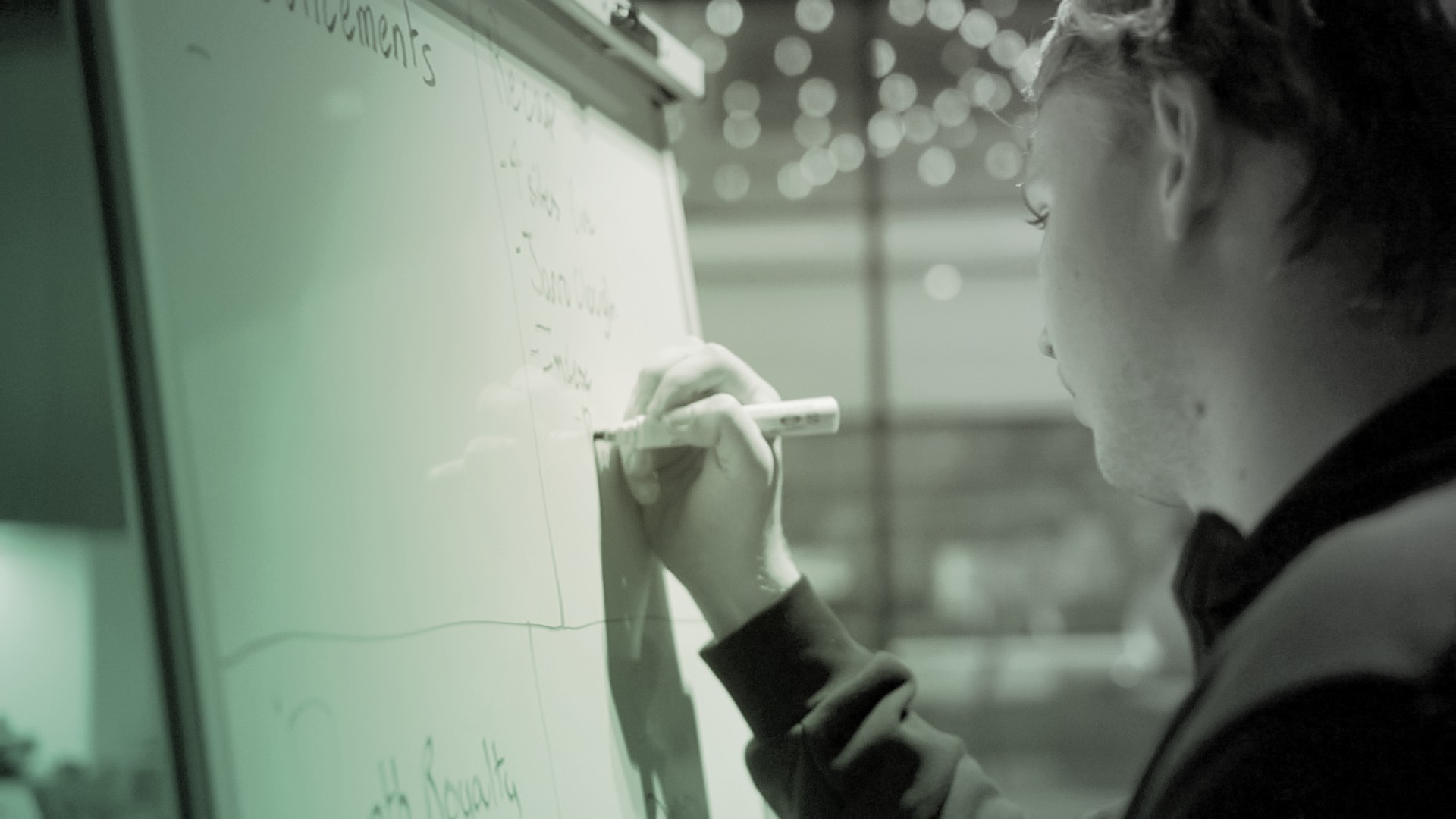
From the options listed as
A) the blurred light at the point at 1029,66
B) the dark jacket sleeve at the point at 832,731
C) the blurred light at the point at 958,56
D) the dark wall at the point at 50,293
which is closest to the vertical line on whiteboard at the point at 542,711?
the dark jacket sleeve at the point at 832,731

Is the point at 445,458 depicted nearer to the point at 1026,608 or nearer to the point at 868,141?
the point at 868,141

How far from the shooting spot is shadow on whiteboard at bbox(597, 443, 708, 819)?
0.79m

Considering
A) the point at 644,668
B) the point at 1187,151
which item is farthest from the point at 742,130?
the point at 1187,151

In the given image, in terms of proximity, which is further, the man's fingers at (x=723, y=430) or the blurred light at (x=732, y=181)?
the blurred light at (x=732, y=181)

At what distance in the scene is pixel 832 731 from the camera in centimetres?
79

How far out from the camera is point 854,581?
390 centimetres

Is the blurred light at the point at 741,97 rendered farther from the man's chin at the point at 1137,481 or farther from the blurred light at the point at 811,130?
the man's chin at the point at 1137,481

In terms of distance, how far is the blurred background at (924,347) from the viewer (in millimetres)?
3736

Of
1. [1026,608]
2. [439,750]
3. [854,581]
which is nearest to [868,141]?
[854,581]

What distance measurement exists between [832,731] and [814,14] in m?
3.25

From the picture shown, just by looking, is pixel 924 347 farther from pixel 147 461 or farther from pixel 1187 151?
pixel 147 461

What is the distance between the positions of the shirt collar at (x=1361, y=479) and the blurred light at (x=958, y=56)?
354cm

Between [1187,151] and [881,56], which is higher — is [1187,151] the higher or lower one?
the lower one

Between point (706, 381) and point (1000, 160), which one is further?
point (1000, 160)
